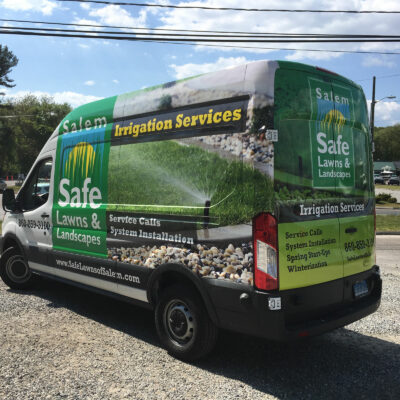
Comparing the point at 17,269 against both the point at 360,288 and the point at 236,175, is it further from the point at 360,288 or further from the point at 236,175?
the point at 360,288

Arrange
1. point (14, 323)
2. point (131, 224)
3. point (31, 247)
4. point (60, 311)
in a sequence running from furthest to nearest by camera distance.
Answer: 1. point (31, 247)
2. point (60, 311)
3. point (14, 323)
4. point (131, 224)

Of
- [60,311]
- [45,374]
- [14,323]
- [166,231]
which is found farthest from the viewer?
[60,311]

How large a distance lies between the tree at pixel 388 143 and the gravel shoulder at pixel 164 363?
111 meters

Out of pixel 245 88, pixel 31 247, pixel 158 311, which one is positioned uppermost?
pixel 245 88

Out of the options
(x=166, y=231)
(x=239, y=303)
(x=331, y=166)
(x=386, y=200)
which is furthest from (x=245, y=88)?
(x=386, y=200)

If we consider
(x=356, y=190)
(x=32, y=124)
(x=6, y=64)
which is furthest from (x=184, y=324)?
(x=32, y=124)

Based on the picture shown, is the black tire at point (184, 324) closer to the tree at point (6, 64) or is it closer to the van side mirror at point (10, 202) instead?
the van side mirror at point (10, 202)

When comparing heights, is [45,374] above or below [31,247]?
below

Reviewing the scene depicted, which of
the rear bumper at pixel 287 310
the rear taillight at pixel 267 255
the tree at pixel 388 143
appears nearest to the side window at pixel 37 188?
the rear bumper at pixel 287 310

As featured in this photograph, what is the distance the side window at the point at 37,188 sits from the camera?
5.91m

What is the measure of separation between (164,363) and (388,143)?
374 ft

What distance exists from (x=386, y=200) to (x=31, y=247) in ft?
86.9

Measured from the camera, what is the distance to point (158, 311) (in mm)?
4277

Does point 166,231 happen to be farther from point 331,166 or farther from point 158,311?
point 331,166
